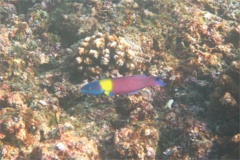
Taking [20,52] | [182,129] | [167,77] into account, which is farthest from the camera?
[20,52]

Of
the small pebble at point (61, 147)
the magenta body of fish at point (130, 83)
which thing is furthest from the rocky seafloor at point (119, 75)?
the magenta body of fish at point (130, 83)

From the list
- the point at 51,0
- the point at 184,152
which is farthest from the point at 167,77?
the point at 51,0

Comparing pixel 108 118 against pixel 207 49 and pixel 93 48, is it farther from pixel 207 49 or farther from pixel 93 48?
pixel 207 49

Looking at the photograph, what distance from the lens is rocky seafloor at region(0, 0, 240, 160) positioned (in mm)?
3977

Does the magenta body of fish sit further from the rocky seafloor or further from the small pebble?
the small pebble

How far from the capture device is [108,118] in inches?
180

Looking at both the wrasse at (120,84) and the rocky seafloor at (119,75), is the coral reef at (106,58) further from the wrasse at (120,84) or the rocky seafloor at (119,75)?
the wrasse at (120,84)

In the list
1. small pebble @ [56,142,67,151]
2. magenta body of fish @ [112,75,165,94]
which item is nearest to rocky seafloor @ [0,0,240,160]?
small pebble @ [56,142,67,151]

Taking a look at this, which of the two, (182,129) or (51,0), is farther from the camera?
(51,0)

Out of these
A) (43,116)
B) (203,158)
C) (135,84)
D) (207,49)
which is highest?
(135,84)

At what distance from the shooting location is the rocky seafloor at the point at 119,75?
3.98 meters

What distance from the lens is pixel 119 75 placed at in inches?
202

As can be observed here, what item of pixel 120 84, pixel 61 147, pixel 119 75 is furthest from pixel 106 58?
pixel 61 147

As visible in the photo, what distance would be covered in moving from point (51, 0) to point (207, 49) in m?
4.82
